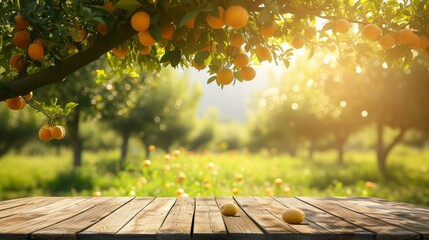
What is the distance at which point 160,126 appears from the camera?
23062mm

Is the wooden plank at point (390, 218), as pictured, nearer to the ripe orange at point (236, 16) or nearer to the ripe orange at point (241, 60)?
the ripe orange at point (241, 60)

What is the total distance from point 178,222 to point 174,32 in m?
1.18

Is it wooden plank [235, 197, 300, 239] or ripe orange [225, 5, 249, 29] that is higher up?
ripe orange [225, 5, 249, 29]

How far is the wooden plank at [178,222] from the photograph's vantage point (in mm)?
2454

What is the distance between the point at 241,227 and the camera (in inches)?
106

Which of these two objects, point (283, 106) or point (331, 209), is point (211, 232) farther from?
point (283, 106)

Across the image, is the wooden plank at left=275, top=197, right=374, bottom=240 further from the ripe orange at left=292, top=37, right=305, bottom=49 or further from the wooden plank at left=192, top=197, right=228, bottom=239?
the ripe orange at left=292, top=37, right=305, bottom=49

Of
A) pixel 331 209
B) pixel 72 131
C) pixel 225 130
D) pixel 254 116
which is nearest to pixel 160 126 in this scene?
A: pixel 72 131

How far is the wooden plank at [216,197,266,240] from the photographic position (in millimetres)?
2492

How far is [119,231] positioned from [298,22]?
1.87 metres

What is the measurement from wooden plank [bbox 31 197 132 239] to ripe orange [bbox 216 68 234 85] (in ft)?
3.96

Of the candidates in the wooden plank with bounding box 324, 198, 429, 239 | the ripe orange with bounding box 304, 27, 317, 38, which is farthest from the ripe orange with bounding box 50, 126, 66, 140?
the wooden plank with bounding box 324, 198, 429, 239

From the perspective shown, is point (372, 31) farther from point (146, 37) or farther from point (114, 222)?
point (114, 222)

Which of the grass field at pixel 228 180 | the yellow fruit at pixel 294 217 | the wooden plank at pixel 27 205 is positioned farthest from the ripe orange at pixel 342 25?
the grass field at pixel 228 180
